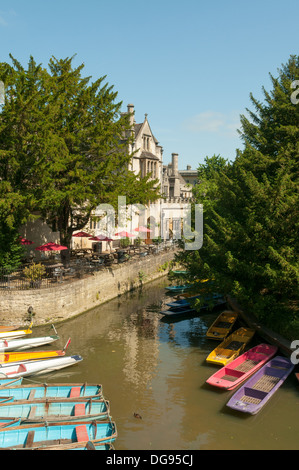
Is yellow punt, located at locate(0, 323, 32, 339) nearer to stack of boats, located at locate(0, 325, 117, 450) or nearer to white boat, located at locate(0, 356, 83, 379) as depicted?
stack of boats, located at locate(0, 325, 117, 450)

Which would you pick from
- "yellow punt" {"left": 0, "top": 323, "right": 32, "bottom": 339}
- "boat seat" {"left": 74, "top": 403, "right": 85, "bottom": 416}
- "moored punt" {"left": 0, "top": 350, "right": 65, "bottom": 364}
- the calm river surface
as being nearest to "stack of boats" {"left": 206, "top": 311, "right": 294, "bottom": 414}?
the calm river surface

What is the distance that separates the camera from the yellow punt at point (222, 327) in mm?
22656

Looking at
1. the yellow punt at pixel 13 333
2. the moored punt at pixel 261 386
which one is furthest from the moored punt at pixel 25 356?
the moored punt at pixel 261 386

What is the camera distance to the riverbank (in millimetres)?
23281

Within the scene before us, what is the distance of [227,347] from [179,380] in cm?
376

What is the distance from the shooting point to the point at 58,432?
11688mm

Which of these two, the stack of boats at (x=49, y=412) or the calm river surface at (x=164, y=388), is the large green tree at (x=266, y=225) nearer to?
the calm river surface at (x=164, y=388)

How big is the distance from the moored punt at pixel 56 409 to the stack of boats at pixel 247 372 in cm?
477

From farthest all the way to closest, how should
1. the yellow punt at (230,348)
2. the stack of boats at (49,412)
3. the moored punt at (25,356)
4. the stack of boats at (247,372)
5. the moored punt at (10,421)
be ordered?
the yellow punt at (230,348) < the moored punt at (25,356) < the stack of boats at (247,372) < the moored punt at (10,421) < the stack of boats at (49,412)

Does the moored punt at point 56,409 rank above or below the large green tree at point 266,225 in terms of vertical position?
below

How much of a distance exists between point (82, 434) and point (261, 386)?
7.74 metres

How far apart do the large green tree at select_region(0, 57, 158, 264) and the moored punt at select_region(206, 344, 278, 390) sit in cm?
1473

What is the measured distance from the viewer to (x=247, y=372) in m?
16.8

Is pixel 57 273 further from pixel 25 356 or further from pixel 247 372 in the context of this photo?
pixel 247 372
